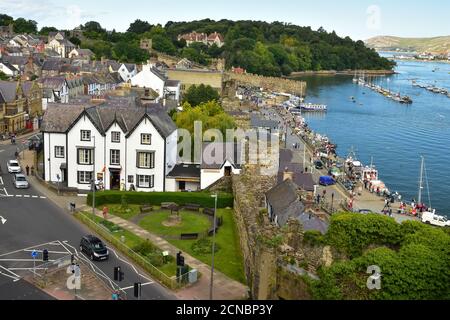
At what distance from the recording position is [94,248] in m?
31.3

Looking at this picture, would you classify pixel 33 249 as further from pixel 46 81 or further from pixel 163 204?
pixel 46 81

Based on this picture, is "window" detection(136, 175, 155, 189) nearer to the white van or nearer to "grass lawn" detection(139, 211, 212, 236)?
"grass lawn" detection(139, 211, 212, 236)

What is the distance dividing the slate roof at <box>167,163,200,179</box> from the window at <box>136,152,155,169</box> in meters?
1.79

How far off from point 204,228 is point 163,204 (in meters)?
5.10

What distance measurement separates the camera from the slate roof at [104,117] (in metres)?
45.6

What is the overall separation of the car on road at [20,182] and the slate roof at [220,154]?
1420 centimetres

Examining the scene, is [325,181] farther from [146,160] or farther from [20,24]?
[20,24]

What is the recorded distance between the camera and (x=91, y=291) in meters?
27.0

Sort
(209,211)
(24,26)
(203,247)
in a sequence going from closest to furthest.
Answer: (203,247) → (209,211) → (24,26)

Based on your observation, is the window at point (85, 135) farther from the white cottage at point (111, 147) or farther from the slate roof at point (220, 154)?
the slate roof at point (220, 154)

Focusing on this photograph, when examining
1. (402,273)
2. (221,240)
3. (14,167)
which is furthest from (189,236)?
(14,167)

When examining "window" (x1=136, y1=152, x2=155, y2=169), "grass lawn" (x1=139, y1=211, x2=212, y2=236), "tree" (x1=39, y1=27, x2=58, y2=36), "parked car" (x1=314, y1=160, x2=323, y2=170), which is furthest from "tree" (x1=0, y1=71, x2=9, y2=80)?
"tree" (x1=39, y1=27, x2=58, y2=36)

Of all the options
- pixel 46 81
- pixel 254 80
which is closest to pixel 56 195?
pixel 46 81

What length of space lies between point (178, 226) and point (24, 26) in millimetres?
163368
